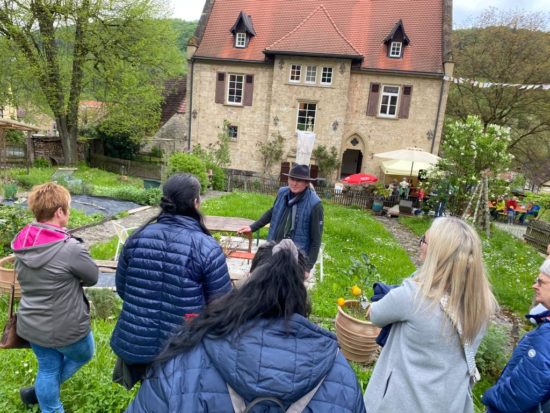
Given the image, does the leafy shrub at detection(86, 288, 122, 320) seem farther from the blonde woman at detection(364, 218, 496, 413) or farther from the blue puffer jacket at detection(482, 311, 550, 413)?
the blue puffer jacket at detection(482, 311, 550, 413)

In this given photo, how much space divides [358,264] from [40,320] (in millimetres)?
3317

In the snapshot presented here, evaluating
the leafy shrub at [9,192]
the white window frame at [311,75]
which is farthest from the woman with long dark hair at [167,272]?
the white window frame at [311,75]

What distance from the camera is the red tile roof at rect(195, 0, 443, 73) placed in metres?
22.1

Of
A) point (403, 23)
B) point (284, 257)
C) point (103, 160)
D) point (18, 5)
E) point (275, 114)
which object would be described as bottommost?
point (103, 160)

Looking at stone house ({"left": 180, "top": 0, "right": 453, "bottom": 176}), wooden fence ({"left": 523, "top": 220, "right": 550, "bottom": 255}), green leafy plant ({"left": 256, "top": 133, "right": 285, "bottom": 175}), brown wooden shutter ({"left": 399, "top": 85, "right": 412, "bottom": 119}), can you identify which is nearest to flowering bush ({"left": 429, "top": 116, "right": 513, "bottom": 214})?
wooden fence ({"left": 523, "top": 220, "right": 550, "bottom": 255})

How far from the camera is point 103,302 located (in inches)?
183

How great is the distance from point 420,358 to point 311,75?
877 inches

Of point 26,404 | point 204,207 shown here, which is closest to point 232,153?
point 204,207

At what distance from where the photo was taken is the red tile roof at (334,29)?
22.1m

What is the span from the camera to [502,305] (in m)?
6.77

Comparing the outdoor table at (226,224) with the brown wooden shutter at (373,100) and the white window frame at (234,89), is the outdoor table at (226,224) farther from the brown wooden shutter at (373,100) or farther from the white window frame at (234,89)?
the white window frame at (234,89)

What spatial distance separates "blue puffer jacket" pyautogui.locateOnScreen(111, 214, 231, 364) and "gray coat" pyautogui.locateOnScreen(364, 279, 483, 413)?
1060 millimetres

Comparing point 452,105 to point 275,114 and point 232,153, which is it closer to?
point 275,114

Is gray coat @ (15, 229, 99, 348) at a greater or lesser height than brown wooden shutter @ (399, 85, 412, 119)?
lesser
